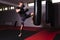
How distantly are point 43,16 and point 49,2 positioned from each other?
59.4 inches

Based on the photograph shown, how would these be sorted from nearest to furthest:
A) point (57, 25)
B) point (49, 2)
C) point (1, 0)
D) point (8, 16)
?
point (49, 2) → point (57, 25) → point (1, 0) → point (8, 16)

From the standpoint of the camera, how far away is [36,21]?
3684 millimetres

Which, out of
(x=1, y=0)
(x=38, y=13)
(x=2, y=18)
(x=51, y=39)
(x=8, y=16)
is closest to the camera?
(x=51, y=39)

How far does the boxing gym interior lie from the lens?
3.67m

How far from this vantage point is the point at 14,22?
7.35 m

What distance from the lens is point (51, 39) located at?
10.5 ft

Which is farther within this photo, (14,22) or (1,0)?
(14,22)

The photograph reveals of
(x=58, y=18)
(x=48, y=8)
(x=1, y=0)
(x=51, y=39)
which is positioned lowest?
(x=51, y=39)

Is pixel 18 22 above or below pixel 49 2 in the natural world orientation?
below

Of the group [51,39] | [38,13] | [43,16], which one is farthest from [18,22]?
[51,39]

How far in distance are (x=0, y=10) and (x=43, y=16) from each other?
4.01 meters

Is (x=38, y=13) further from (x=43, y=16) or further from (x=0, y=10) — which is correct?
(x=0, y=10)

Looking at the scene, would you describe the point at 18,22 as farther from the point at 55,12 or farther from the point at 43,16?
the point at 55,12

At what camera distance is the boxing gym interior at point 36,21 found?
12.0 feet
